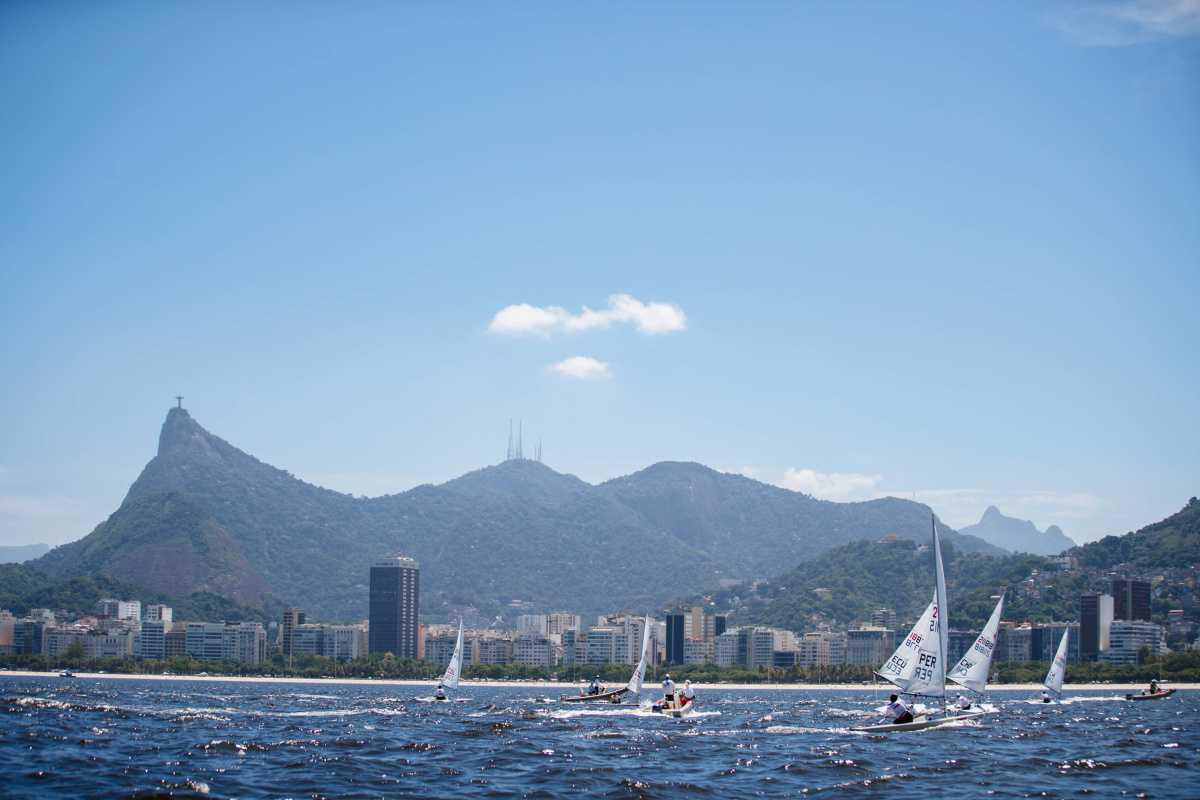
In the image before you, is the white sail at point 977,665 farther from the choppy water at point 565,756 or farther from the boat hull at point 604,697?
the boat hull at point 604,697

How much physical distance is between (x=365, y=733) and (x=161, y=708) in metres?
33.8

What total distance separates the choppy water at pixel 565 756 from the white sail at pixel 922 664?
10.0ft

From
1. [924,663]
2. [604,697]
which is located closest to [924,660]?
[924,663]

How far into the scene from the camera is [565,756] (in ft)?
217

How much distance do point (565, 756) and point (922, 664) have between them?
87.4 feet

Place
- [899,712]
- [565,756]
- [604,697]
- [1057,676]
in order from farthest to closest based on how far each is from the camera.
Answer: [1057,676] < [604,697] < [899,712] < [565,756]

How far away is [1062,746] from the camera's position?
73438 mm

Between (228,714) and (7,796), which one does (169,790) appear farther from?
(228,714)

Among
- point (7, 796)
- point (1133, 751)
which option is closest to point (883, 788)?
point (1133, 751)

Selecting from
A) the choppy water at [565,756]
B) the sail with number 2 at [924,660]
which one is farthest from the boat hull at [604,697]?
the sail with number 2 at [924,660]

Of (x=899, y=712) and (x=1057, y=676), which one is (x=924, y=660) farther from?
(x=1057, y=676)

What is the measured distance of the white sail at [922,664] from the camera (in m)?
81.6

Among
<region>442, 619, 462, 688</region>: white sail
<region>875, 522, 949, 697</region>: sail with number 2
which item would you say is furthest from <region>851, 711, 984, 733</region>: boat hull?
<region>442, 619, 462, 688</region>: white sail

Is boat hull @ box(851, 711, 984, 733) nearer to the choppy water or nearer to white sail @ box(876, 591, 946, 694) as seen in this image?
the choppy water
